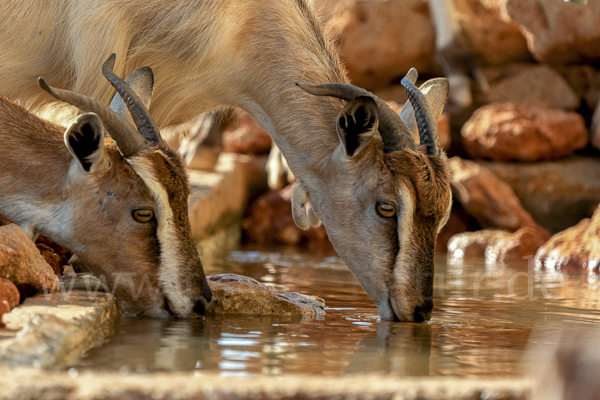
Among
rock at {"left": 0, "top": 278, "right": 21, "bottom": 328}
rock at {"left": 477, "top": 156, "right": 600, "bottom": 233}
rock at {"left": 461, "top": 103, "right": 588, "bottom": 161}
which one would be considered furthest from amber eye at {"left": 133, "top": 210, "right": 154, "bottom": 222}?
rock at {"left": 477, "top": 156, "right": 600, "bottom": 233}

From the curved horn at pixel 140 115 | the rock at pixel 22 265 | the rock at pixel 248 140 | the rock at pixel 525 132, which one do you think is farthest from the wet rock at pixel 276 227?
the rock at pixel 22 265

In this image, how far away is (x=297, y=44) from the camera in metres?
5.98

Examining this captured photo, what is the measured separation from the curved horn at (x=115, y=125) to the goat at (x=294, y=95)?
1243mm

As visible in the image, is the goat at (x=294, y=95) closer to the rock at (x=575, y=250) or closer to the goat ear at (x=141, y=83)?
the goat ear at (x=141, y=83)

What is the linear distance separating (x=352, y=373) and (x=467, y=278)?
5204mm

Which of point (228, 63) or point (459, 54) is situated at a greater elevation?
point (459, 54)

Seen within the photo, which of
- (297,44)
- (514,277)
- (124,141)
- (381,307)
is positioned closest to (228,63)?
(297,44)

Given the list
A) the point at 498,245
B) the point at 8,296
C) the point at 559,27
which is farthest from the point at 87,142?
the point at 559,27

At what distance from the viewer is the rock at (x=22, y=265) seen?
3807 millimetres

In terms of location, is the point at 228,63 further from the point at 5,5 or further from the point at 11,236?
the point at 11,236

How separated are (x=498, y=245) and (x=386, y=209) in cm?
650

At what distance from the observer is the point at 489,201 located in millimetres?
12820

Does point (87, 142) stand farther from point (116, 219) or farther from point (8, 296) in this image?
point (8, 296)

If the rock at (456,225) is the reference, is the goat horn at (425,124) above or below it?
above
